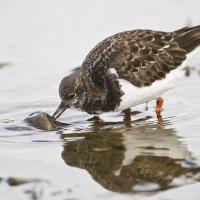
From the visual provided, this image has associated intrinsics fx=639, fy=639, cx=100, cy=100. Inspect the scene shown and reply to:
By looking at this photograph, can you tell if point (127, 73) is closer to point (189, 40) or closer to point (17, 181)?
point (189, 40)

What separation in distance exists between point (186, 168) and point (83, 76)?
2.17m

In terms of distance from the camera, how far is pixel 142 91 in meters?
7.04

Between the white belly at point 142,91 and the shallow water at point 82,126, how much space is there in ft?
0.81

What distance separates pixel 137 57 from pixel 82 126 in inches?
39.0

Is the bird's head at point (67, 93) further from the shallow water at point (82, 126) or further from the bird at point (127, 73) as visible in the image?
the shallow water at point (82, 126)


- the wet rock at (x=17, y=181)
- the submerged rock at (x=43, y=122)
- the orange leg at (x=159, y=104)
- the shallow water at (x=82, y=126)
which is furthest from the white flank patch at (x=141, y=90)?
the wet rock at (x=17, y=181)

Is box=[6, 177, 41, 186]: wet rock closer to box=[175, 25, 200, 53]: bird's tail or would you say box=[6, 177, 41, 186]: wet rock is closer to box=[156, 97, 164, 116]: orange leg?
box=[156, 97, 164, 116]: orange leg

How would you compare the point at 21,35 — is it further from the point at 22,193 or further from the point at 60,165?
the point at 22,193

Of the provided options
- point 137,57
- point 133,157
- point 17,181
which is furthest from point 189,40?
point 17,181

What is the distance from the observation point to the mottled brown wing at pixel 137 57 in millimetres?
7070

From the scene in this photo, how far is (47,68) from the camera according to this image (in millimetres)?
9070

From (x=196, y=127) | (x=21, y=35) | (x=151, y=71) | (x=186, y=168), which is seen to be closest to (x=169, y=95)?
(x=151, y=71)

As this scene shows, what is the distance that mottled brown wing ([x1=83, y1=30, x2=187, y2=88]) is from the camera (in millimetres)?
7070

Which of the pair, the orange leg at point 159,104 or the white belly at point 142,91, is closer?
the white belly at point 142,91
